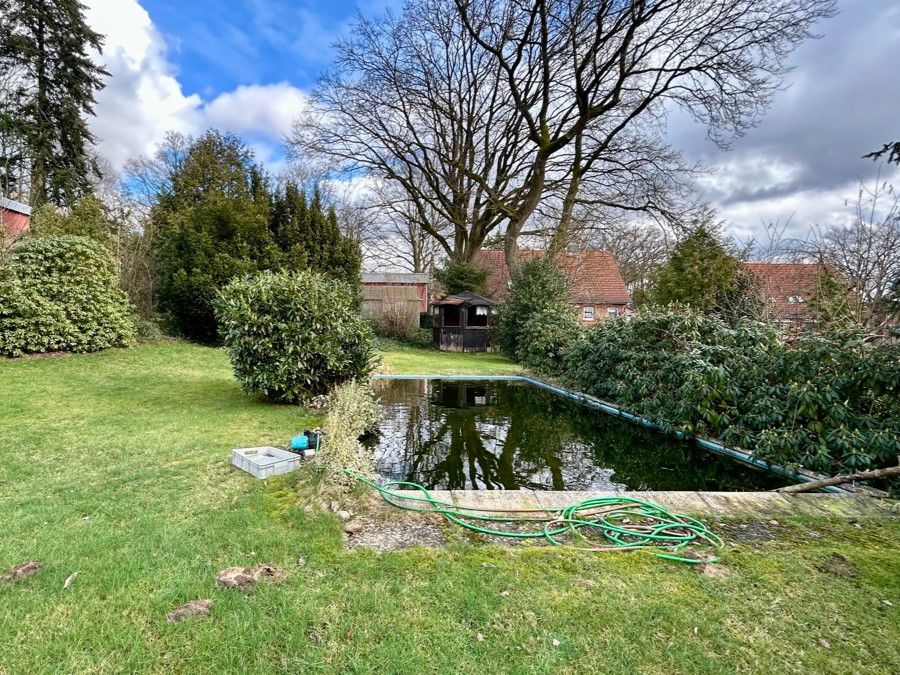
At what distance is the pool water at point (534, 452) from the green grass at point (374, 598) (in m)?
1.39

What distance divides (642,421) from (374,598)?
5419mm

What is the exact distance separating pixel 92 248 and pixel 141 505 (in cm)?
865

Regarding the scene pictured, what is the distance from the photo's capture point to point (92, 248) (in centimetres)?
878

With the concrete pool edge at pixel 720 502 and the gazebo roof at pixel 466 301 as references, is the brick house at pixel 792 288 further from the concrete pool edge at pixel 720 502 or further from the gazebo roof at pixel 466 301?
the gazebo roof at pixel 466 301

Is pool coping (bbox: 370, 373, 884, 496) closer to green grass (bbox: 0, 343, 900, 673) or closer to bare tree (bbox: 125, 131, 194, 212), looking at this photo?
green grass (bbox: 0, 343, 900, 673)

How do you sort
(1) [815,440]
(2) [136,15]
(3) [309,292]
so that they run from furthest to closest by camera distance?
1. (2) [136,15]
2. (3) [309,292]
3. (1) [815,440]

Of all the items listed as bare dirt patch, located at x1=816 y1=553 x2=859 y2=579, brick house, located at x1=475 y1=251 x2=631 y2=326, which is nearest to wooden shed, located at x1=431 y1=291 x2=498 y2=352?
brick house, located at x1=475 y1=251 x2=631 y2=326

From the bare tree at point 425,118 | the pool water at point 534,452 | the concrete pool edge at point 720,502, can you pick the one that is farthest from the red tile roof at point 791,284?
the bare tree at point 425,118

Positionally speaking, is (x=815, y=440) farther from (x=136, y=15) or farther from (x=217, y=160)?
(x=217, y=160)

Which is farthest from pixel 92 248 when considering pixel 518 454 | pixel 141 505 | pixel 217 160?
pixel 217 160

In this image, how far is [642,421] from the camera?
6.27 m

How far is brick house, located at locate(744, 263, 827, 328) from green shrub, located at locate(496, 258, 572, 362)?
4.53 meters

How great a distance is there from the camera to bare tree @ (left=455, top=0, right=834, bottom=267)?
38.6 ft

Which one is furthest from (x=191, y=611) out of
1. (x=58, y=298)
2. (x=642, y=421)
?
(x=58, y=298)
